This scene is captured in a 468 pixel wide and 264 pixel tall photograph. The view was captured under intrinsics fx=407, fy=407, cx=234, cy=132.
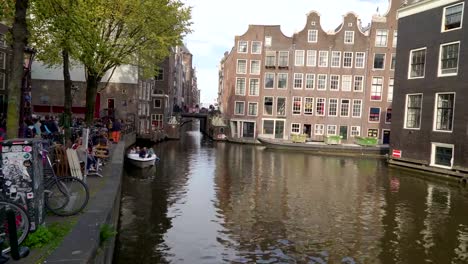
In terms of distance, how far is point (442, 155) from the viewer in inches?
1281

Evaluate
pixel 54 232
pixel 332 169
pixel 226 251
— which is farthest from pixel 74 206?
pixel 332 169

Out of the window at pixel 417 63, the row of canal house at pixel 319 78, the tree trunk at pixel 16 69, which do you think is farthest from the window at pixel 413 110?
the tree trunk at pixel 16 69

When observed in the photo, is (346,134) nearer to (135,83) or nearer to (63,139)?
(135,83)

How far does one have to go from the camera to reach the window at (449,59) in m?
31.6

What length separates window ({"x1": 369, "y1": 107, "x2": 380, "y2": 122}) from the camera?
57.8 m

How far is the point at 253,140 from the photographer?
192 ft

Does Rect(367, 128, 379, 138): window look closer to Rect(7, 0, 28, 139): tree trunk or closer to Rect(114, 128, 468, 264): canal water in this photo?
Rect(114, 128, 468, 264): canal water

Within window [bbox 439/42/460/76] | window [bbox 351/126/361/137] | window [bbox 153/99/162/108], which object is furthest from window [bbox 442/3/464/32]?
window [bbox 153/99/162/108]

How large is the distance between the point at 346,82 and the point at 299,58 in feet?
24.8

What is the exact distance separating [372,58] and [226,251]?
166ft

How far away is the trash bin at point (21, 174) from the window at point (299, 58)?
5342cm

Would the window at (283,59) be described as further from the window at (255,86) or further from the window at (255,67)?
the window at (255,86)

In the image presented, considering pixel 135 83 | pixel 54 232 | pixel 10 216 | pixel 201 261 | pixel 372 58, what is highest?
pixel 372 58

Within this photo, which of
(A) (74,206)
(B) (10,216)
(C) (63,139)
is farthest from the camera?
(C) (63,139)
